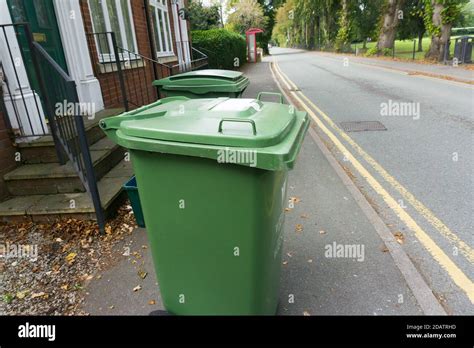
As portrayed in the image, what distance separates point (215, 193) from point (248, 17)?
39.8 metres

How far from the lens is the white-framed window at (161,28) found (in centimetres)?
1015

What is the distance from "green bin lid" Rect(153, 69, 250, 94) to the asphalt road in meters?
2.10

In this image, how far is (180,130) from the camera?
1.70 meters

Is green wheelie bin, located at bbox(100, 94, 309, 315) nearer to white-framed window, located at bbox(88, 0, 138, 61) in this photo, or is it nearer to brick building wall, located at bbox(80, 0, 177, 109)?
brick building wall, located at bbox(80, 0, 177, 109)

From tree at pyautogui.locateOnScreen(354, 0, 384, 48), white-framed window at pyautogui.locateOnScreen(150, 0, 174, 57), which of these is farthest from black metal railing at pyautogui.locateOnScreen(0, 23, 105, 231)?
tree at pyautogui.locateOnScreen(354, 0, 384, 48)

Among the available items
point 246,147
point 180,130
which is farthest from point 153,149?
point 246,147

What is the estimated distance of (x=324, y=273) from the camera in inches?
112

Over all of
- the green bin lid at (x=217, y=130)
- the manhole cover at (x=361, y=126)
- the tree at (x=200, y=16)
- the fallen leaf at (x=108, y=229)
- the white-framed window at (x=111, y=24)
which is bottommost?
the fallen leaf at (x=108, y=229)

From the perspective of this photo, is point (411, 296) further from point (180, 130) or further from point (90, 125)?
point (90, 125)

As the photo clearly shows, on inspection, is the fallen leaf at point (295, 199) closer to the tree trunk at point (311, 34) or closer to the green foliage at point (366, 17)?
the green foliage at point (366, 17)

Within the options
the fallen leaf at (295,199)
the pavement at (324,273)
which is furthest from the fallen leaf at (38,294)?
the fallen leaf at (295,199)

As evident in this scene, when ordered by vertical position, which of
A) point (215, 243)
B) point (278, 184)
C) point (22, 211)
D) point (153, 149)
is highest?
point (153, 149)

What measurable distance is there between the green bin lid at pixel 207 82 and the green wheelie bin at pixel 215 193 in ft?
6.76
